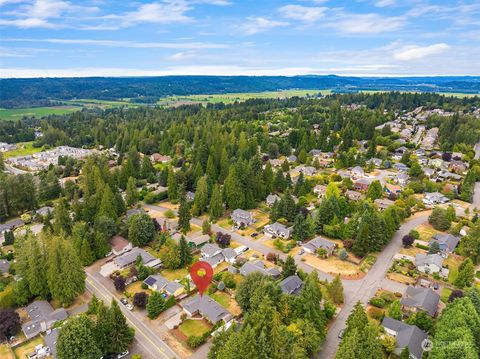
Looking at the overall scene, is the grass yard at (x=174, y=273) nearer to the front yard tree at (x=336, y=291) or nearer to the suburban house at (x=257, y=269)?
the suburban house at (x=257, y=269)

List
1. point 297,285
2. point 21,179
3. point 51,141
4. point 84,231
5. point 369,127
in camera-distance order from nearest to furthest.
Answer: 1. point 297,285
2. point 84,231
3. point 21,179
4. point 369,127
5. point 51,141

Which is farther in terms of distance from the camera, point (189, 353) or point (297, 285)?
point (297, 285)

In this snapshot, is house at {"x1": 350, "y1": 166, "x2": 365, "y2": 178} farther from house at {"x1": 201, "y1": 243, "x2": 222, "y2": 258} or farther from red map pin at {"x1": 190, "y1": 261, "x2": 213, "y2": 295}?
red map pin at {"x1": 190, "y1": 261, "x2": 213, "y2": 295}

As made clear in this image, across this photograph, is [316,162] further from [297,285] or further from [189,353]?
[189,353]

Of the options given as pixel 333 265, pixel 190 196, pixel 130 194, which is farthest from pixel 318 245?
pixel 130 194

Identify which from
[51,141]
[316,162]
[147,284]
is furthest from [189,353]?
[51,141]

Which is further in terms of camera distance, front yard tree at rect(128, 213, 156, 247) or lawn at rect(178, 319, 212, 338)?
front yard tree at rect(128, 213, 156, 247)

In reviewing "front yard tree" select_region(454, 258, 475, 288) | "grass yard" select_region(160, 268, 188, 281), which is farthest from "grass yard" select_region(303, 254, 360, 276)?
"grass yard" select_region(160, 268, 188, 281)
